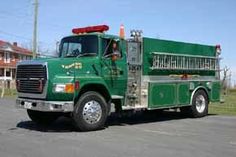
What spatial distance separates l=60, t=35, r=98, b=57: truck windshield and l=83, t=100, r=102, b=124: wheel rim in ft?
4.98

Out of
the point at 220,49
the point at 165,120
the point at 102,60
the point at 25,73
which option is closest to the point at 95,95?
the point at 102,60

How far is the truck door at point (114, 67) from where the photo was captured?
44.7 ft

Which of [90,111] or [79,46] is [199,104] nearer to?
[79,46]

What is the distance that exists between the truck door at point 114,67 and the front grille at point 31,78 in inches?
74.0

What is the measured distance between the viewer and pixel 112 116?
16.9 meters

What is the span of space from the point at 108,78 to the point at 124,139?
2887mm

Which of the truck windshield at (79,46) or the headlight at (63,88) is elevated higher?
the truck windshield at (79,46)

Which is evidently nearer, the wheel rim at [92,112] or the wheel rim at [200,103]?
the wheel rim at [92,112]

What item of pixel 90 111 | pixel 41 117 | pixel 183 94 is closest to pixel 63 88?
pixel 90 111

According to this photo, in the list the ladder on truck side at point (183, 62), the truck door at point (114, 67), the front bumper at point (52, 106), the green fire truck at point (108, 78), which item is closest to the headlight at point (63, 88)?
the green fire truck at point (108, 78)

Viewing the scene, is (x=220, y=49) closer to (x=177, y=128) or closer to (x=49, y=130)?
(x=177, y=128)

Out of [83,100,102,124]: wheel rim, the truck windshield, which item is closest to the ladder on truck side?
the truck windshield

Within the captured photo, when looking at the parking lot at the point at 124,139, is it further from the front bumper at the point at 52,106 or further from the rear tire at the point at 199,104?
the rear tire at the point at 199,104

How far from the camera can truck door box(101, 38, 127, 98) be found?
1362 cm
